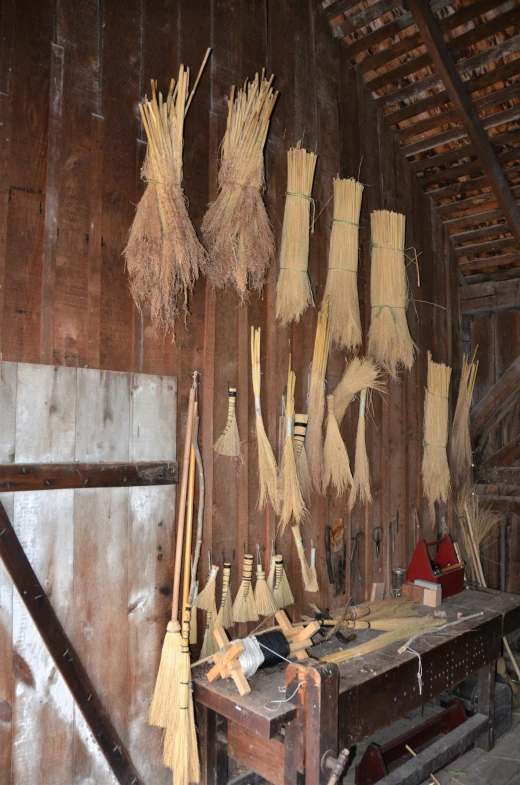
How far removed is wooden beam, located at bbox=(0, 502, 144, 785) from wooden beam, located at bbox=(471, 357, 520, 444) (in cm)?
331

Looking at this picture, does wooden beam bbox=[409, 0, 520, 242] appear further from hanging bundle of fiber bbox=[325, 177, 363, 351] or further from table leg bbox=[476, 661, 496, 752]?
table leg bbox=[476, 661, 496, 752]

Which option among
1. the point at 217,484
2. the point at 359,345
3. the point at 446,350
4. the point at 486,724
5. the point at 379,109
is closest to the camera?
the point at 217,484

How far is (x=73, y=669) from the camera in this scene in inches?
90.6

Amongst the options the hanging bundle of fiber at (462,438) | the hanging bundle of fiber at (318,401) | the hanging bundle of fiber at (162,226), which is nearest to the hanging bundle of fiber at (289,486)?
the hanging bundle of fiber at (318,401)

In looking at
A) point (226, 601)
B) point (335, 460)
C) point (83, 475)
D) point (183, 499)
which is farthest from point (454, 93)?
point (226, 601)

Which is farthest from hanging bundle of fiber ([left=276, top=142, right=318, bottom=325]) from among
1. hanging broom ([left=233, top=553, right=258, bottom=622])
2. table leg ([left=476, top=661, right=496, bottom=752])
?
table leg ([left=476, top=661, right=496, bottom=752])

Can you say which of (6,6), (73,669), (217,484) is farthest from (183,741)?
(6,6)

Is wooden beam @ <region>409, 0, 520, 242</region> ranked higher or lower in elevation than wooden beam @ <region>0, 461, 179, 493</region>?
higher

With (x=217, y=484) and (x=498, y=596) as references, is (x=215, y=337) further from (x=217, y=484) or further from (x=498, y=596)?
(x=498, y=596)

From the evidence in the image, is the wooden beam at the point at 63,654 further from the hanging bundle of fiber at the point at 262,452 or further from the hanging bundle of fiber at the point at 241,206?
the hanging bundle of fiber at the point at 241,206

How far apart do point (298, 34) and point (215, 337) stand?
190cm

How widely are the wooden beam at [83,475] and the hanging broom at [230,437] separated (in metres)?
0.27

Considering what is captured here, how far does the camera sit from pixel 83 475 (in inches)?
93.7

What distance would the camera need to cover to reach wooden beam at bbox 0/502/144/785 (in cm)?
217
